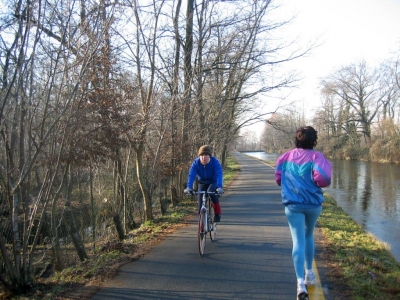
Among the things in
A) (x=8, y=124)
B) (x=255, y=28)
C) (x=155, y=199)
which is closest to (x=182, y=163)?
(x=155, y=199)

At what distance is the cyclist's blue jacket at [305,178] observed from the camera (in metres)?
3.85

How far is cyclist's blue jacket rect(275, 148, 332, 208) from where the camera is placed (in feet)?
12.6

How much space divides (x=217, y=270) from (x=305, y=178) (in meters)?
1.95

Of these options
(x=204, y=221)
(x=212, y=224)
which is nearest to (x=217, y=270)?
(x=204, y=221)

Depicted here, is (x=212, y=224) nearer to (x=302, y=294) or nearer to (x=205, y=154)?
(x=205, y=154)

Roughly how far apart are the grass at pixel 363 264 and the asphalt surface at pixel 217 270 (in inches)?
23.2

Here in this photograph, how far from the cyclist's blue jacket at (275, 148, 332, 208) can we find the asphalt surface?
112 centimetres

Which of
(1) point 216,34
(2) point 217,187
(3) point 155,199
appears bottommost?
(3) point 155,199

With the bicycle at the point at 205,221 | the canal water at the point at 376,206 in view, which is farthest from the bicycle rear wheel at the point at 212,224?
the canal water at the point at 376,206

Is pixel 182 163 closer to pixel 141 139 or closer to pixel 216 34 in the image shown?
pixel 141 139

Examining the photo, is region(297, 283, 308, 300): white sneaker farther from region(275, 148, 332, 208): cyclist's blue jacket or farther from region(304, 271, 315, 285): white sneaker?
region(275, 148, 332, 208): cyclist's blue jacket

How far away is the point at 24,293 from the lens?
4.79 m

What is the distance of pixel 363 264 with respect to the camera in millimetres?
5336

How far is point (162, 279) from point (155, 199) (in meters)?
11.7
